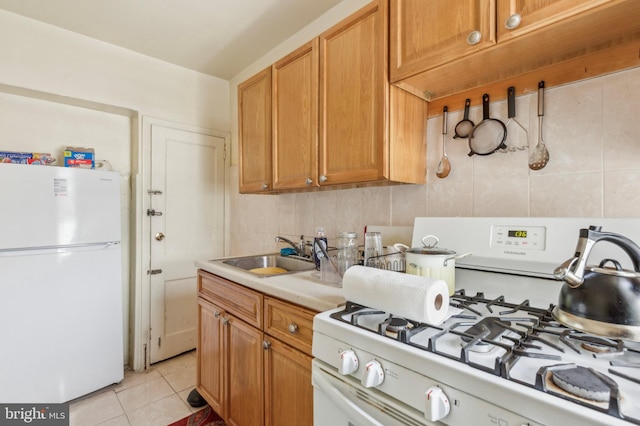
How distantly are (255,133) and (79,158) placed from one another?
1278 millimetres

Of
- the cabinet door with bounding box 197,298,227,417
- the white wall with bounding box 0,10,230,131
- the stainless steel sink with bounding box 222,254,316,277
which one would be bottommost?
the cabinet door with bounding box 197,298,227,417

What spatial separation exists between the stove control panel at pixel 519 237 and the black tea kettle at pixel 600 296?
271 mm

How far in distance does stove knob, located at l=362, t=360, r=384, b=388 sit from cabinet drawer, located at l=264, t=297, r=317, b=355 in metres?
0.40

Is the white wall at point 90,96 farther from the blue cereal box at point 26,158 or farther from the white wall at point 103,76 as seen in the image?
the blue cereal box at point 26,158

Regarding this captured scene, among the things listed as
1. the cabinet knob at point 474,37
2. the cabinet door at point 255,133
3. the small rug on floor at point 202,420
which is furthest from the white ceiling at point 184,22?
the small rug on floor at point 202,420

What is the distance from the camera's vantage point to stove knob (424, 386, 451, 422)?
604mm

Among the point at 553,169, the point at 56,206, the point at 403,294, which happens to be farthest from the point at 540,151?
the point at 56,206

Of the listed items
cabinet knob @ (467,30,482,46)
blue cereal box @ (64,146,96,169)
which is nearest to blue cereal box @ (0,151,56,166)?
blue cereal box @ (64,146,96,169)

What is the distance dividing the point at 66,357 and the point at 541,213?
8.80 feet

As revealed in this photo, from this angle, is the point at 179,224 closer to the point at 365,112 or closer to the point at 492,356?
the point at 365,112

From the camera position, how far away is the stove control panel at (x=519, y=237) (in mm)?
1016

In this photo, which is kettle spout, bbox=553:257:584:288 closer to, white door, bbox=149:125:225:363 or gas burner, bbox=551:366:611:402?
gas burner, bbox=551:366:611:402

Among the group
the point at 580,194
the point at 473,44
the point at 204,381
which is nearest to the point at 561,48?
the point at 473,44

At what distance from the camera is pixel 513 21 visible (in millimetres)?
897
